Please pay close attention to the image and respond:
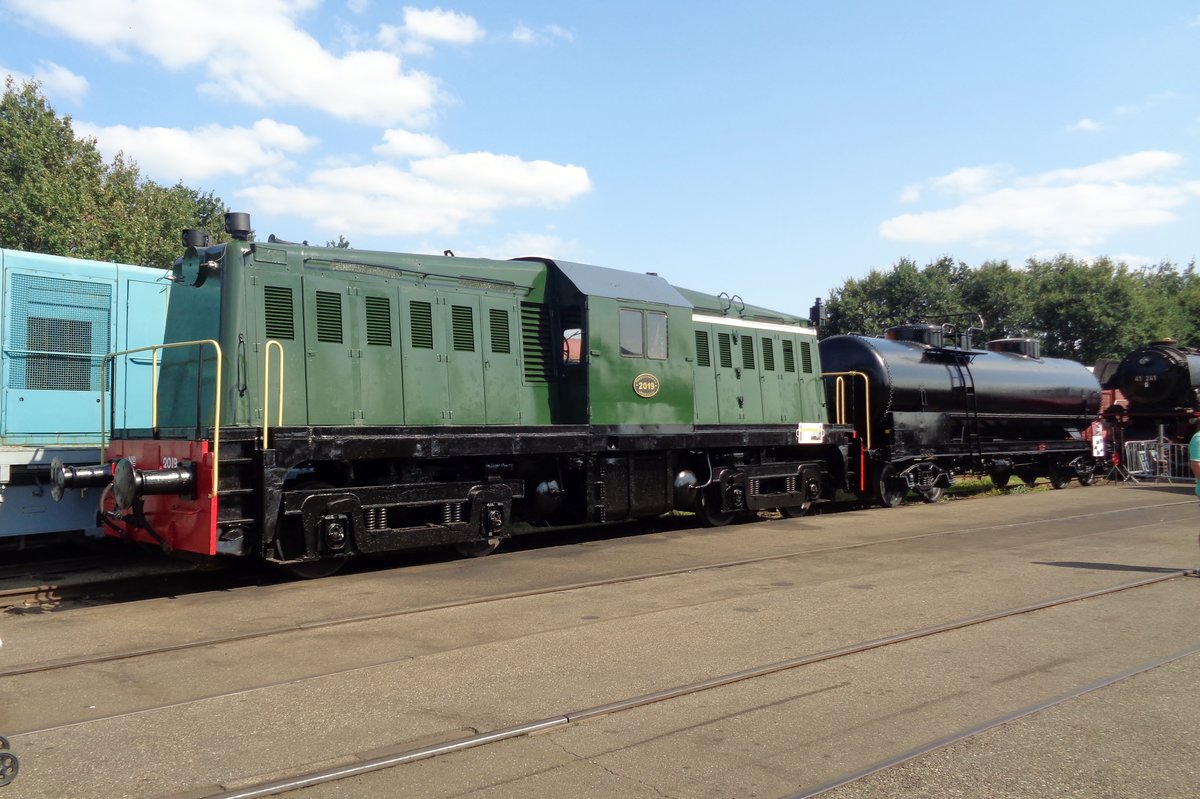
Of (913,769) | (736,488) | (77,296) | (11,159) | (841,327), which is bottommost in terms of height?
(913,769)

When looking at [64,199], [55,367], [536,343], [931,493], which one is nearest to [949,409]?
[931,493]

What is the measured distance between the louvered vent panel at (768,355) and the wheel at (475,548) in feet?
19.4

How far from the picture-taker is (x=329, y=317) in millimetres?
9344

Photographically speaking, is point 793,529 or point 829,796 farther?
point 793,529

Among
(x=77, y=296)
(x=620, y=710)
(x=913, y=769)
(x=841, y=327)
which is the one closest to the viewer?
(x=913, y=769)

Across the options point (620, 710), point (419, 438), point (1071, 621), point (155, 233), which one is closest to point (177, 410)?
point (419, 438)

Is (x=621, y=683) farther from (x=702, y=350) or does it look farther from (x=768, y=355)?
(x=768, y=355)

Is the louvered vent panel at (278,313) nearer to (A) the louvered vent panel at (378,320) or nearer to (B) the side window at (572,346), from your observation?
(A) the louvered vent panel at (378,320)

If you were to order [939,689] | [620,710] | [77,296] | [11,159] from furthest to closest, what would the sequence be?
1. [11,159]
2. [77,296]
3. [939,689]
4. [620,710]

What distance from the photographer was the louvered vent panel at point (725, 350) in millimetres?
13598

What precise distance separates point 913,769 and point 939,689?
1376 millimetres

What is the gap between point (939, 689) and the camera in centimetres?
548

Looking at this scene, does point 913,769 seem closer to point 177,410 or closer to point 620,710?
point 620,710

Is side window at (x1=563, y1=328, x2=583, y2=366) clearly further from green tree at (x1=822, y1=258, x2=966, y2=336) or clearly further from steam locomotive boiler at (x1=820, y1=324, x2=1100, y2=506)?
green tree at (x1=822, y1=258, x2=966, y2=336)
